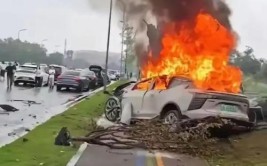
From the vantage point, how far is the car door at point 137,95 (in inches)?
570

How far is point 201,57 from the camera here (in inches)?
547

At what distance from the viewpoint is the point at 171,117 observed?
12.7 m

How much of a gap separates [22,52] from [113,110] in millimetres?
103914

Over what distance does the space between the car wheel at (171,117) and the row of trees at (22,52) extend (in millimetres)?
101724

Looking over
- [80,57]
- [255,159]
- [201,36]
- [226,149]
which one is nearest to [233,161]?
[255,159]

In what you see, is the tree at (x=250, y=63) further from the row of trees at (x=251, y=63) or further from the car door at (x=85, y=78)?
the car door at (x=85, y=78)

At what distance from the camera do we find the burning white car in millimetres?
11961

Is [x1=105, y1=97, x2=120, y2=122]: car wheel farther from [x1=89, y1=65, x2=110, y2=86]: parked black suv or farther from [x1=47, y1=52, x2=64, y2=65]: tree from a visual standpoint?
[x1=47, y1=52, x2=64, y2=65]: tree

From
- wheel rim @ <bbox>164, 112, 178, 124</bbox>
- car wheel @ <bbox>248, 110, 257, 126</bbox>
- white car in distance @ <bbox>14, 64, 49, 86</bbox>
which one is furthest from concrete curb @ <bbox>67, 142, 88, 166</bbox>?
white car in distance @ <bbox>14, 64, 49, 86</bbox>

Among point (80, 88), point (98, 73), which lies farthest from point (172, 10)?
point (98, 73)

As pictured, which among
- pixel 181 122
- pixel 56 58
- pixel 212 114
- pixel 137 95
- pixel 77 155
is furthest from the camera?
pixel 56 58

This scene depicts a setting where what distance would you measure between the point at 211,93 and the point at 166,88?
173 cm

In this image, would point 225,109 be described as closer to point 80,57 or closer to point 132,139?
point 132,139

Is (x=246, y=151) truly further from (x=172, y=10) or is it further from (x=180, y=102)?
(x=172, y=10)
